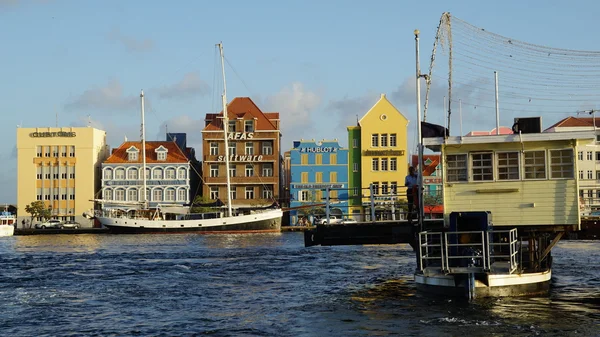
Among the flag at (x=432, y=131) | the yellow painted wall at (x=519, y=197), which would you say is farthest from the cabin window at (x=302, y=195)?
the yellow painted wall at (x=519, y=197)

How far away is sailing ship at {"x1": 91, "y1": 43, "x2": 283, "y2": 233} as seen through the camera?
323 feet

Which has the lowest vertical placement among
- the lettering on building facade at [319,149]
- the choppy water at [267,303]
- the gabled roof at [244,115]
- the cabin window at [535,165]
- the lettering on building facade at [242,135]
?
the choppy water at [267,303]

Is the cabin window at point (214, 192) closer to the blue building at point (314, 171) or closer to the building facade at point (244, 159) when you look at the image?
the building facade at point (244, 159)

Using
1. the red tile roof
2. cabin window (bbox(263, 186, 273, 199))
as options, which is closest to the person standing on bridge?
cabin window (bbox(263, 186, 273, 199))

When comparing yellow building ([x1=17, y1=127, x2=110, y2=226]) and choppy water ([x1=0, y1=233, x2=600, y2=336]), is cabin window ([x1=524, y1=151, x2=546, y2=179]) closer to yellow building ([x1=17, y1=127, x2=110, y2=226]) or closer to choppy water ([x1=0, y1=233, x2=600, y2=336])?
choppy water ([x1=0, y1=233, x2=600, y2=336])

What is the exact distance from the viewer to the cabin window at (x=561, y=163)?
27547mm

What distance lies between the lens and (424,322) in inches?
888

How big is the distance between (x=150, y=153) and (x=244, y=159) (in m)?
14.2

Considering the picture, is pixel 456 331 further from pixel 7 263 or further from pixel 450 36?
pixel 7 263

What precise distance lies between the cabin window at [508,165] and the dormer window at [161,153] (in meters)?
92.6

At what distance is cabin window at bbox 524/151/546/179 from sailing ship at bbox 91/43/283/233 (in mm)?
69655

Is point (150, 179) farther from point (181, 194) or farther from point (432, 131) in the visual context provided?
point (432, 131)

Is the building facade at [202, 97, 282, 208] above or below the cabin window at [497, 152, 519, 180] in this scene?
above

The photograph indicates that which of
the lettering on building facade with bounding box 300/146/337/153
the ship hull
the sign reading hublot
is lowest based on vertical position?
the ship hull
